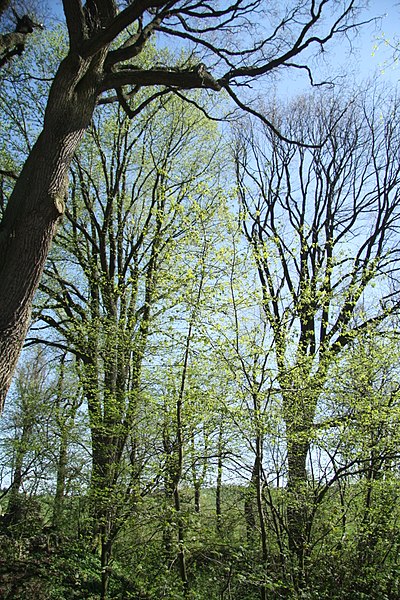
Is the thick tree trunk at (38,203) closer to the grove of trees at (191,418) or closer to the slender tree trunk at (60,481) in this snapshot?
the grove of trees at (191,418)

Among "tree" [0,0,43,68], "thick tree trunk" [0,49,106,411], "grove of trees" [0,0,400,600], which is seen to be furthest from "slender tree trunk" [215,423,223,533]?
"tree" [0,0,43,68]

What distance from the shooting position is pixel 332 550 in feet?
16.4

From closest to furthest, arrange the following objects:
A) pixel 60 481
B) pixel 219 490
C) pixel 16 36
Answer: pixel 16 36 < pixel 219 490 < pixel 60 481

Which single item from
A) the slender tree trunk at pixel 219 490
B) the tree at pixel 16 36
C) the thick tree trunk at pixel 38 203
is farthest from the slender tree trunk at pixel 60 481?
the tree at pixel 16 36

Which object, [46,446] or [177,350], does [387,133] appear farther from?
[46,446]

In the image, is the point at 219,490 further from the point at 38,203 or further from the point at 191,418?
the point at 38,203

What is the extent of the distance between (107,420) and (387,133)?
965 centimetres

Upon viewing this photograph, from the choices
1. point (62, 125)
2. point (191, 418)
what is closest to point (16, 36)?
point (62, 125)

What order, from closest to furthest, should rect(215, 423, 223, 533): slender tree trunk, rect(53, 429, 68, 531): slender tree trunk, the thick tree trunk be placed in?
the thick tree trunk
rect(215, 423, 223, 533): slender tree trunk
rect(53, 429, 68, 531): slender tree trunk

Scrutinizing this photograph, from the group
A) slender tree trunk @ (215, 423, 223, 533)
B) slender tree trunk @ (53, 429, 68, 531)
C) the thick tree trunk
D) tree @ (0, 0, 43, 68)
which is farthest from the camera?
Result: slender tree trunk @ (53, 429, 68, 531)

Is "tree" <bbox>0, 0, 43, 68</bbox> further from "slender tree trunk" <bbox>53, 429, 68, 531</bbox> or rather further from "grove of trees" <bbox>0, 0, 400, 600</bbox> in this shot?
"slender tree trunk" <bbox>53, 429, 68, 531</bbox>

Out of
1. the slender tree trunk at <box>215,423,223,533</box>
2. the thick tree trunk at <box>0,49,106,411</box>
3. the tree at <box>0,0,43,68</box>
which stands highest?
the tree at <box>0,0,43,68</box>

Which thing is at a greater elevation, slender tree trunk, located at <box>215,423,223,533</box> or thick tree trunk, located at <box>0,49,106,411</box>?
thick tree trunk, located at <box>0,49,106,411</box>

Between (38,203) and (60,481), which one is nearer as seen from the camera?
(38,203)
